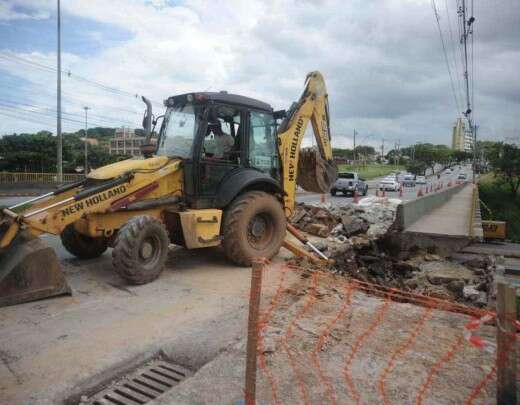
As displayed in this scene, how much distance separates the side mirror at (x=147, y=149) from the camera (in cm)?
701

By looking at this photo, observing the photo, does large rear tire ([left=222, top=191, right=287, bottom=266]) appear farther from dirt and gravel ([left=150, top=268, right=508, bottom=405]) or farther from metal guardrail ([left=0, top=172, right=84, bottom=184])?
metal guardrail ([left=0, top=172, right=84, bottom=184])

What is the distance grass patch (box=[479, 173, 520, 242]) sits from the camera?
21.3 metres

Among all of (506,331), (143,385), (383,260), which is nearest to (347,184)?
(383,260)

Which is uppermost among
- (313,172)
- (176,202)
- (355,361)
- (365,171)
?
(365,171)

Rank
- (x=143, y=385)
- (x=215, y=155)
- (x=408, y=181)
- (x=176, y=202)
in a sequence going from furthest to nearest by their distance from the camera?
(x=408, y=181), (x=215, y=155), (x=176, y=202), (x=143, y=385)

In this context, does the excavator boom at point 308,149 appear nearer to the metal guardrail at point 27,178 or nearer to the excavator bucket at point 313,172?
the excavator bucket at point 313,172

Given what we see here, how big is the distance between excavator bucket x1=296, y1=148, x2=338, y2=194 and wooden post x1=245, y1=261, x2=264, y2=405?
242 inches

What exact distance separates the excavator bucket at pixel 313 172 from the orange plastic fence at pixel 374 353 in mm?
3733

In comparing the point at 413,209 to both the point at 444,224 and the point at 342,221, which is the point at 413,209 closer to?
the point at 444,224

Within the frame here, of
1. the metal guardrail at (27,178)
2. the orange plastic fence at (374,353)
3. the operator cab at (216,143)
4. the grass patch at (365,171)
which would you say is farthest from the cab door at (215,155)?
the grass patch at (365,171)

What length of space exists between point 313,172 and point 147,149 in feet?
11.3

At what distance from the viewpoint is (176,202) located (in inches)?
267

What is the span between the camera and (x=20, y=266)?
15.9ft

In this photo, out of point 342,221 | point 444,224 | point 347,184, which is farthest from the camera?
point 347,184
